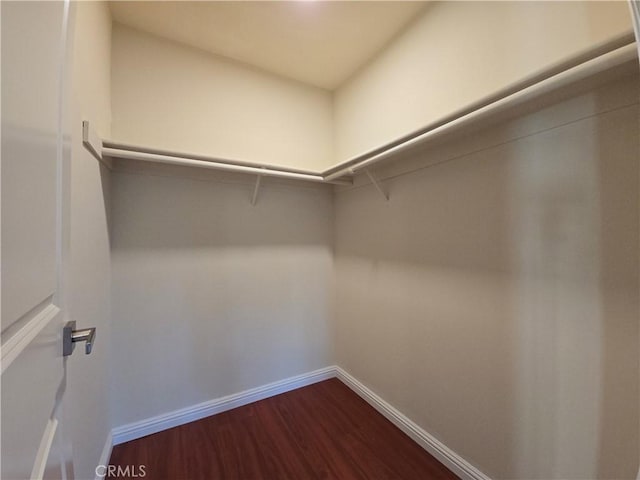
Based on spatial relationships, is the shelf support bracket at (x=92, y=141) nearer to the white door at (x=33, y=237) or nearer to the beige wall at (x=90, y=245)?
the beige wall at (x=90, y=245)

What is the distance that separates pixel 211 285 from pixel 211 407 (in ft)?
2.85

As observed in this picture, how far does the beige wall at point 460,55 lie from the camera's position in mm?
983

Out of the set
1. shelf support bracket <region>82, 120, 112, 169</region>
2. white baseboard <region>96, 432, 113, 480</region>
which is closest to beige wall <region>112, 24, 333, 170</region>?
shelf support bracket <region>82, 120, 112, 169</region>

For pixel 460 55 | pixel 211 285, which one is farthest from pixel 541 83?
pixel 211 285

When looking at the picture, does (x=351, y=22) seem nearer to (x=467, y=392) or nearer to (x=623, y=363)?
(x=623, y=363)

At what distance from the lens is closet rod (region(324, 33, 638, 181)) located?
0.71 m

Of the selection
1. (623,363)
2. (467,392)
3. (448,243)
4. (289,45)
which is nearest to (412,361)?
(467,392)

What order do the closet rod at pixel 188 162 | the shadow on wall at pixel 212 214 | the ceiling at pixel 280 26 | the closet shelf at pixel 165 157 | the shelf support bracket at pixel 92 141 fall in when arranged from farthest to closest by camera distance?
the shadow on wall at pixel 212 214 < the ceiling at pixel 280 26 < the closet rod at pixel 188 162 < the closet shelf at pixel 165 157 < the shelf support bracket at pixel 92 141

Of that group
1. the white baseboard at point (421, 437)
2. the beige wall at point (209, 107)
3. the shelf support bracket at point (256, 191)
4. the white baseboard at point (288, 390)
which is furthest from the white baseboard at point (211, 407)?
the beige wall at point (209, 107)

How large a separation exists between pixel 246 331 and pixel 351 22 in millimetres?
2225

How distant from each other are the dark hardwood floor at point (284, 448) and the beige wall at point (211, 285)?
203 millimetres

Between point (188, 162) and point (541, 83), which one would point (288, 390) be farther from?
point (541, 83)

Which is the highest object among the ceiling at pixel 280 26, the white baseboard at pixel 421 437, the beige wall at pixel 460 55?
the ceiling at pixel 280 26

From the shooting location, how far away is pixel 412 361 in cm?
165
